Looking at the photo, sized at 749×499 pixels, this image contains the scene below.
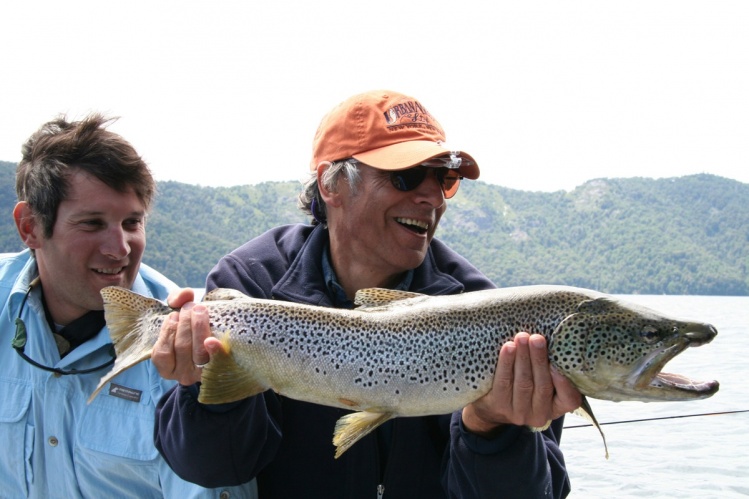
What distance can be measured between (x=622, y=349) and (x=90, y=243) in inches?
130

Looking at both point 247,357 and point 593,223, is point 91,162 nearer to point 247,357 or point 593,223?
point 247,357

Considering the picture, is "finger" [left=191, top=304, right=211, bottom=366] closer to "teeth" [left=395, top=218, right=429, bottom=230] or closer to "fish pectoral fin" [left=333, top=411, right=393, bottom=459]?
"fish pectoral fin" [left=333, top=411, right=393, bottom=459]

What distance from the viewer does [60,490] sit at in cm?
423

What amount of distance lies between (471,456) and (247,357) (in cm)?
120

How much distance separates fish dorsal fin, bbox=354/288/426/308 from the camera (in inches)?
134

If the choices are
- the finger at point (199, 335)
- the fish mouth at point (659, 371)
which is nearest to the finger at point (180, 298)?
the finger at point (199, 335)

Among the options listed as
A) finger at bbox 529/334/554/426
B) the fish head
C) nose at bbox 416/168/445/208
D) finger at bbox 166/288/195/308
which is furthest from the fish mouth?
finger at bbox 166/288/195/308

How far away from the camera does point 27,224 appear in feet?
14.9

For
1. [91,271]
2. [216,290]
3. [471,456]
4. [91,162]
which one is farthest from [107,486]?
[471,456]

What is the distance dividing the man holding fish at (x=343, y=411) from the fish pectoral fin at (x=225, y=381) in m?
0.05

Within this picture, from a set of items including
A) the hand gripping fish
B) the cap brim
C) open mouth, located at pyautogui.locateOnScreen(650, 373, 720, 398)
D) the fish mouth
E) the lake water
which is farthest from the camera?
the lake water

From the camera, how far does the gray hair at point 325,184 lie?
155 inches

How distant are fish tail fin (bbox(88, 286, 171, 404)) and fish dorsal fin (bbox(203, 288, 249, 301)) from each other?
230 mm

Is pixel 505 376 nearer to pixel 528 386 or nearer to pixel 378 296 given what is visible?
pixel 528 386
